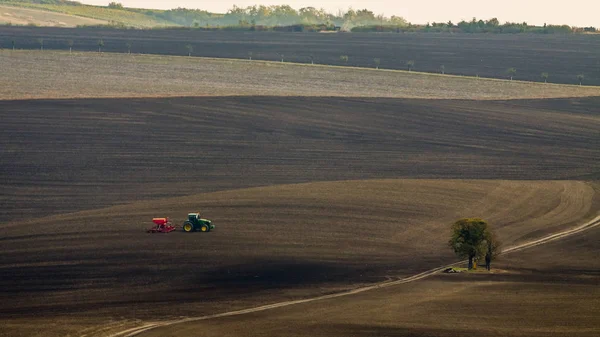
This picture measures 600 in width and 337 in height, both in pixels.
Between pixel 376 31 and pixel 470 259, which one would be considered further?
pixel 376 31

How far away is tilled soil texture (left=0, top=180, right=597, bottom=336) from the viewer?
3538cm

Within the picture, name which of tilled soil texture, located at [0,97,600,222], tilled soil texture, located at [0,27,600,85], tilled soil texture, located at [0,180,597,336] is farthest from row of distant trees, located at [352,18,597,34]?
tilled soil texture, located at [0,180,597,336]

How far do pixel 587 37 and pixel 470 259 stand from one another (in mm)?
87315

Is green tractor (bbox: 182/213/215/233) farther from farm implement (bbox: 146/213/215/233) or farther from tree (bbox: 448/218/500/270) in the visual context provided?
tree (bbox: 448/218/500/270)

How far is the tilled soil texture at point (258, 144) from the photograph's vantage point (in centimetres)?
5388

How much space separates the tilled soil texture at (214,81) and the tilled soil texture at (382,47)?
5285mm

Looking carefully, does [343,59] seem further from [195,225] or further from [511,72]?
[195,225]

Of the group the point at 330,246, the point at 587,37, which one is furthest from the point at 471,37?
the point at 330,246

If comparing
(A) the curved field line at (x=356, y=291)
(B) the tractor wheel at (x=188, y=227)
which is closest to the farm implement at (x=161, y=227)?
(B) the tractor wheel at (x=188, y=227)

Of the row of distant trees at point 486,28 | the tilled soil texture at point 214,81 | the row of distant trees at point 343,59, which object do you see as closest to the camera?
the tilled soil texture at point 214,81

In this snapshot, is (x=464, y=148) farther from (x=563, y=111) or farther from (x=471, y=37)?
(x=471, y=37)

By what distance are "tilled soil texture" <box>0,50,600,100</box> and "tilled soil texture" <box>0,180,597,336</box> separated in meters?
34.1

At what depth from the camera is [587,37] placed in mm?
120188

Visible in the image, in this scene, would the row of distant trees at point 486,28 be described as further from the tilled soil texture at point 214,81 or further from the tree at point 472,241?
the tree at point 472,241
